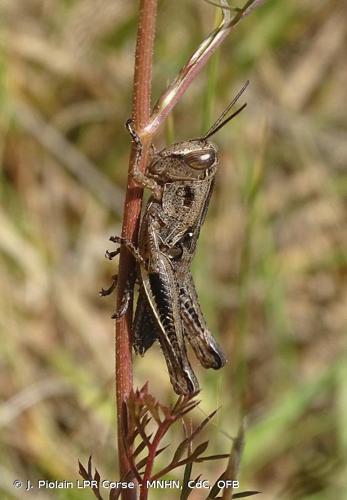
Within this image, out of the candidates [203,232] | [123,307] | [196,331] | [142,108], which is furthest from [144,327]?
[203,232]

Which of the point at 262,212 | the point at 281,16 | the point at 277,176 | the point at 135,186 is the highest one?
the point at 281,16

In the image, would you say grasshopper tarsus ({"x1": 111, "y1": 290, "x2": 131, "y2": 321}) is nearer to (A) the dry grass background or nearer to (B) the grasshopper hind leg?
(B) the grasshopper hind leg

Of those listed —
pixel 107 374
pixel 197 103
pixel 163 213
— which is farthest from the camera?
pixel 197 103

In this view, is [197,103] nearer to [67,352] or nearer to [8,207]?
[8,207]

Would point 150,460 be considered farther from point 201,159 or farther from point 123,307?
point 201,159

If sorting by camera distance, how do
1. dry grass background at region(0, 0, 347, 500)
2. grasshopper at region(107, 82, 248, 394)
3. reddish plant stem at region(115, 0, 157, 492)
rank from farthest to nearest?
dry grass background at region(0, 0, 347, 500)
grasshopper at region(107, 82, 248, 394)
reddish plant stem at region(115, 0, 157, 492)

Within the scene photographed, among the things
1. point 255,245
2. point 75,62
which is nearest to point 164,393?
point 255,245

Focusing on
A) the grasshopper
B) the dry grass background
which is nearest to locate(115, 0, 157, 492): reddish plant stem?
the grasshopper
